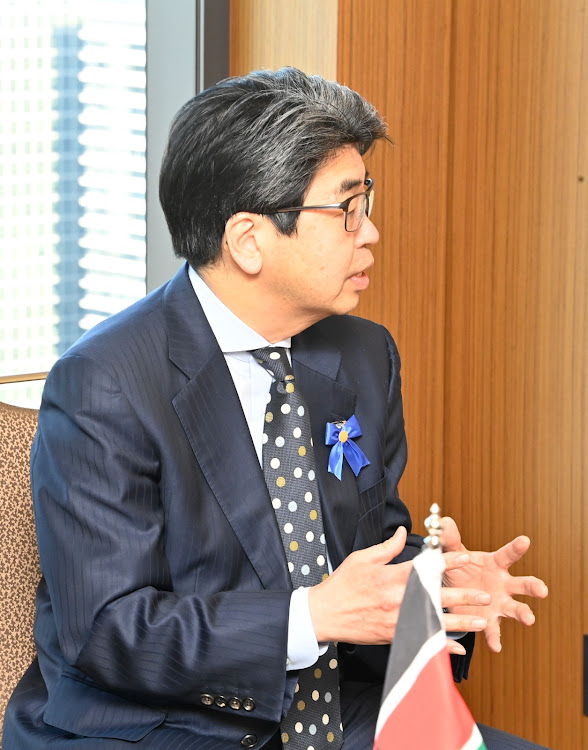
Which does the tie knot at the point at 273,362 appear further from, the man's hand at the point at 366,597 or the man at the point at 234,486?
the man's hand at the point at 366,597

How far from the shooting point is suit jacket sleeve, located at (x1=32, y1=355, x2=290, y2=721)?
145 cm

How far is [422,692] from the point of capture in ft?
3.44

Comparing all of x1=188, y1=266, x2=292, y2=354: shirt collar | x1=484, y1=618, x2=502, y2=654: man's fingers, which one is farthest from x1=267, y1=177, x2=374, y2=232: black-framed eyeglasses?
x1=484, y1=618, x2=502, y2=654: man's fingers

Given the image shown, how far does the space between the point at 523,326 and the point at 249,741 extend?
1.30 meters

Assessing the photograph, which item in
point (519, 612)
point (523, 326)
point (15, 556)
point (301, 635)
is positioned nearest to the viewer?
point (301, 635)

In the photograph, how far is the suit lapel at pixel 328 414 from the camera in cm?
172

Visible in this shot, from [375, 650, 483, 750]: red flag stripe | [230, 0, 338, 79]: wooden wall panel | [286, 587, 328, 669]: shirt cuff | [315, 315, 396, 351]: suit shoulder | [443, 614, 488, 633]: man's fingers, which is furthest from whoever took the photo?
[230, 0, 338, 79]: wooden wall panel

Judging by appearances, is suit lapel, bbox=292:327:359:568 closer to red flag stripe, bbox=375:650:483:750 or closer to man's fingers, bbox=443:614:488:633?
man's fingers, bbox=443:614:488:633

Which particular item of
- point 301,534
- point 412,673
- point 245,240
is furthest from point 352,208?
point 412,673

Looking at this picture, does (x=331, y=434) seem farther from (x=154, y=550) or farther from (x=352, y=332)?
(x=154, y=550)

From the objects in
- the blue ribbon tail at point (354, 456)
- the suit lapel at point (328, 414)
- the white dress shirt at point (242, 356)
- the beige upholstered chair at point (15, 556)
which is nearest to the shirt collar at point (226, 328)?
the white dress shirt at point (242, 356)

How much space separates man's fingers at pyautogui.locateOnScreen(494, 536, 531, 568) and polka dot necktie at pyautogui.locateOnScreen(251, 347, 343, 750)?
272 mm

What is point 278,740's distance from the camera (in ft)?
5.30

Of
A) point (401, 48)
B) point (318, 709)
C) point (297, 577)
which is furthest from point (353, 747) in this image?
point (401, 48)
